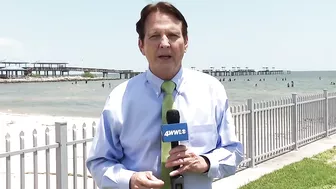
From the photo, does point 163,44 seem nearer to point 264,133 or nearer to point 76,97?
point 264,133

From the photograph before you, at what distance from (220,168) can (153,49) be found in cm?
58

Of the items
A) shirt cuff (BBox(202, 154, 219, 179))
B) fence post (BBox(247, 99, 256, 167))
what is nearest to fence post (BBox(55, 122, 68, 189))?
shirt cuff (BBox(202, 154, 219, 179))

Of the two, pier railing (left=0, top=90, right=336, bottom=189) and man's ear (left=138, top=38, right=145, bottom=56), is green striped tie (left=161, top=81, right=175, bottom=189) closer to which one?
man's ear (left=138, top=38, right=145, bottom=56)

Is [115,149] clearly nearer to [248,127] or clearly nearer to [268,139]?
[248,127]

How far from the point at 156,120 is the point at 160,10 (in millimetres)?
470

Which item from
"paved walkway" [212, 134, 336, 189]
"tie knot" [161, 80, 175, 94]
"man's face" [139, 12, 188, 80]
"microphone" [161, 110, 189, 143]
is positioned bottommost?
"paved walkway" [212, 134, 336, 189]

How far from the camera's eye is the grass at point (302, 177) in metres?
6.39

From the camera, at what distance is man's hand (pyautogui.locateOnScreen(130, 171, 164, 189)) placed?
1667 millimetres

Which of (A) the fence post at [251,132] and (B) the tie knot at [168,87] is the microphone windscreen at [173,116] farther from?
(A) the fence post at [251,132]

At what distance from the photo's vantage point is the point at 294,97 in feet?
31.7

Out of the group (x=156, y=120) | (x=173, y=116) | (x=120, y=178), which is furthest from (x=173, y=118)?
(x=120, y=178)

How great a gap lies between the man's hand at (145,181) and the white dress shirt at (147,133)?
37 mm

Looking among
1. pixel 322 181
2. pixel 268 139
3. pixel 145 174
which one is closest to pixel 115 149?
pixel 145 174

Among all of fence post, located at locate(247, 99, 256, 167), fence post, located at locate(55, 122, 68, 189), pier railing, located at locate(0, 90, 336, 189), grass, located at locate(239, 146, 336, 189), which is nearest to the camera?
fence post, located at locate(55, 122, 68, 189)
